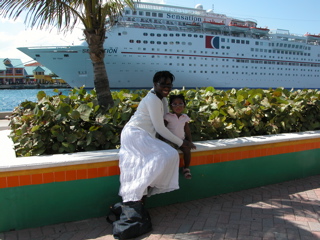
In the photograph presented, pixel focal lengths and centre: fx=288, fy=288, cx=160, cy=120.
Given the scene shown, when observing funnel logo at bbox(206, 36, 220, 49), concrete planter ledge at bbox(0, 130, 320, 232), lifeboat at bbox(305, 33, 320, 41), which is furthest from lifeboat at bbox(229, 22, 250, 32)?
concrete planter ledge at bbox(0, 130, 320, 232)

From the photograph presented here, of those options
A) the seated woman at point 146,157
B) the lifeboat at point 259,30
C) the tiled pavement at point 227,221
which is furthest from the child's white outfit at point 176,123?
the lifeboat at point 259,30

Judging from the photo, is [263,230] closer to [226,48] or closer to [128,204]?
[128,204]

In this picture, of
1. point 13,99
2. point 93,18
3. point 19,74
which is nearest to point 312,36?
point 13,99

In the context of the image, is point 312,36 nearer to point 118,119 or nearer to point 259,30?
point 259,30

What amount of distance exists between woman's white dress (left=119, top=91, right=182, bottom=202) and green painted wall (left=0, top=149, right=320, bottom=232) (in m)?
0.27

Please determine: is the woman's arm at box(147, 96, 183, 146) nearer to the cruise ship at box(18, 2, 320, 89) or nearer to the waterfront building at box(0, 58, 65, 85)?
the cruise ship at box(18, 2, 320, 89)

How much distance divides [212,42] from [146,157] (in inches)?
1473

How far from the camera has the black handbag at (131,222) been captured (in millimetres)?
2152

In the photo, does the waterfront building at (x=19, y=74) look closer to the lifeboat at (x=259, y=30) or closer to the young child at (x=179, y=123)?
the lifeboat at (x=259, y=30)

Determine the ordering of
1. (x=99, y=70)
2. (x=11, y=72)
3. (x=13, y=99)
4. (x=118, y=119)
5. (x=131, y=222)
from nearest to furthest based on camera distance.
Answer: (x=131, y=222) → (x=118, y=119) → (x=99, y=70) → (x=13, y=99) → (x=11, y=72)

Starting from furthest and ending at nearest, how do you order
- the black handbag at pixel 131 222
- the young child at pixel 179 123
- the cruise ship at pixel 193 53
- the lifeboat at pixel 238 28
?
1. the lifeboat at pixel 238 28
2. the cruise ship at pixel 193 53
3. the young child at pixel 179 123
4. the black handbag at pixel 131 222

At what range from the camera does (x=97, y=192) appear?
8.16 feet

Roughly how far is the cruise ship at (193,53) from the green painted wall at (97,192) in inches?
1191

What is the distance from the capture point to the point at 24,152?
2740 mm
